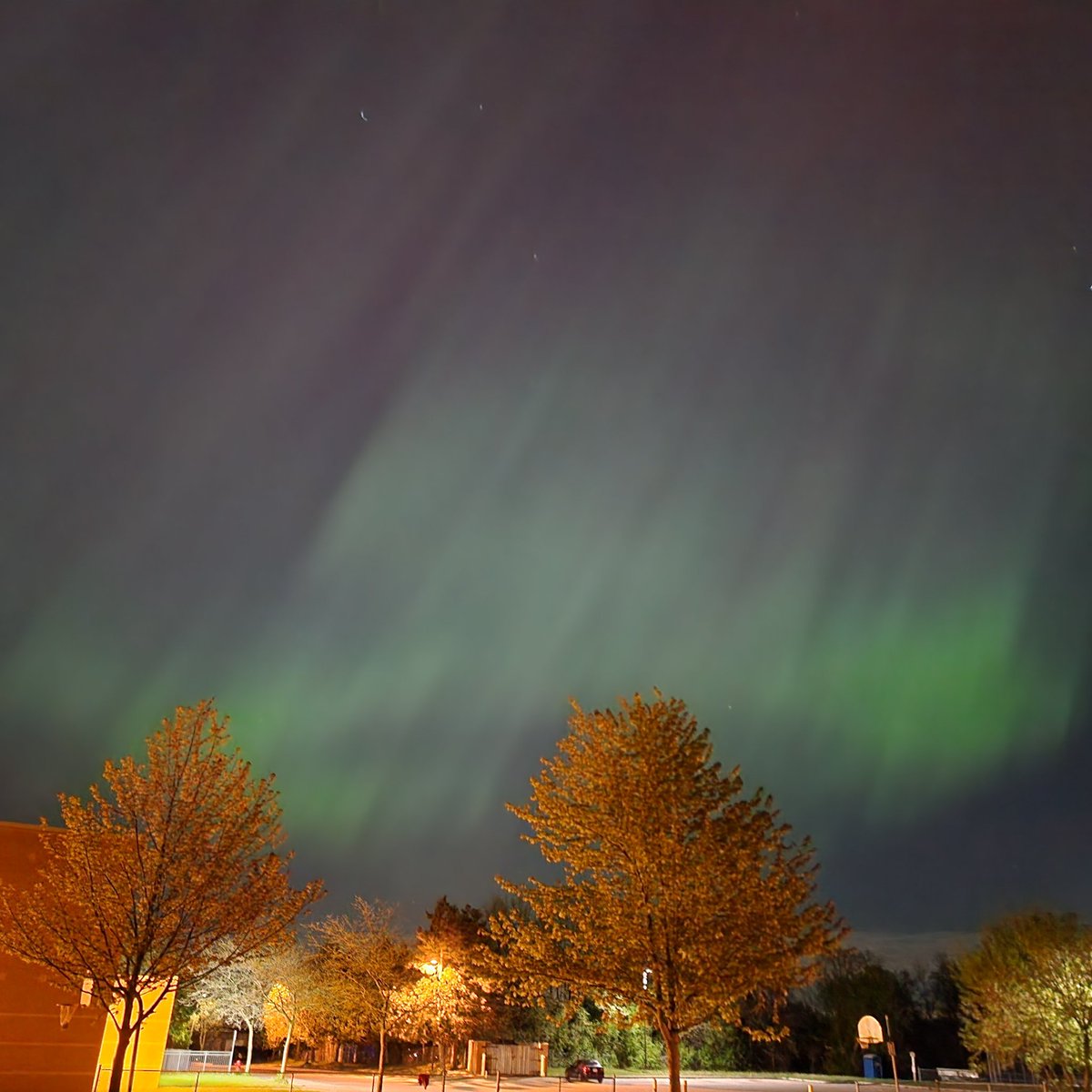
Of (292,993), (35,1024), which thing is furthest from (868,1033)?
(292,993)

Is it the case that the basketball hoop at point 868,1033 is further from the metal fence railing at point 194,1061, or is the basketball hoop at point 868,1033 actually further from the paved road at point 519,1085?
the metal fence railing at point 194,1061

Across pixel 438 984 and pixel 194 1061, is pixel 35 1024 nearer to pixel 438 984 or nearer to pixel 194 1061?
pixel 438 984

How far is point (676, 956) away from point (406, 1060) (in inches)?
2417

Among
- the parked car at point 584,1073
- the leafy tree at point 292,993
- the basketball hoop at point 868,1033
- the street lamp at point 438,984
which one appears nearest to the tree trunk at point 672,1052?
the basketball hoop at point 868,1033

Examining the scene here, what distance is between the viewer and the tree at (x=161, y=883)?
19453mm

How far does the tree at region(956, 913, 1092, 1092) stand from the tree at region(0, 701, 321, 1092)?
3690 centimetres

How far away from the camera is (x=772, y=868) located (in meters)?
19.1

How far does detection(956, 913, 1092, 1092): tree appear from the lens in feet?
136

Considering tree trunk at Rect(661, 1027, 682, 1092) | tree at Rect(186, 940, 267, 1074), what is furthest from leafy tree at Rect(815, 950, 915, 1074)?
tree trunk at Rect(661, 1027, 682, 1092)

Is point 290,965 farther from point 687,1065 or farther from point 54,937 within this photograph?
point 54,937

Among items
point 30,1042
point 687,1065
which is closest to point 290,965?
point 30,1042

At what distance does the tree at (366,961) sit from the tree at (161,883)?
2802cm

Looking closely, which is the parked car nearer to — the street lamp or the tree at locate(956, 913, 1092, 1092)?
the street lamp

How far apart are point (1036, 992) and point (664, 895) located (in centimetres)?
3514
